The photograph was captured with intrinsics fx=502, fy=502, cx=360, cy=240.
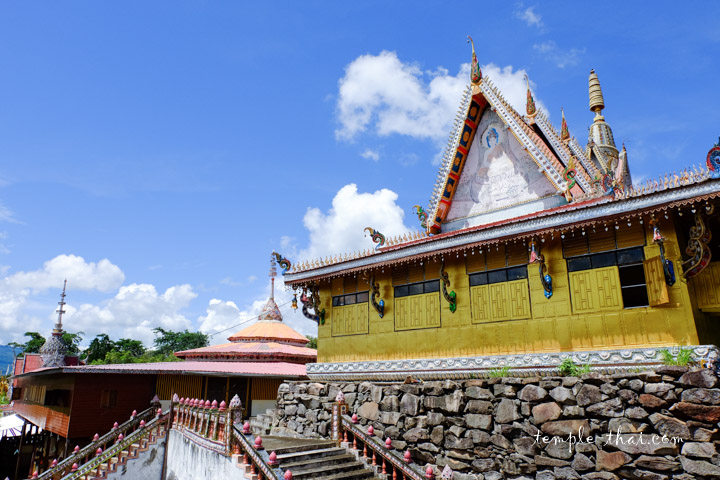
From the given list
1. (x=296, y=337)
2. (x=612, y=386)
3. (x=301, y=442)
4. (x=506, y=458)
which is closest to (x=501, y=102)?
(x=612, y=386)

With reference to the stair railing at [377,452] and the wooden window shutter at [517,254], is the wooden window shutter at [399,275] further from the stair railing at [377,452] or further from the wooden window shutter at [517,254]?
the stair railing at [377,452]

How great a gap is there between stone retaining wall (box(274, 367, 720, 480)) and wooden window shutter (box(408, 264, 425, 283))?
289 cm

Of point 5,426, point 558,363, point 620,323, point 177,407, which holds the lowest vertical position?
point 5,426

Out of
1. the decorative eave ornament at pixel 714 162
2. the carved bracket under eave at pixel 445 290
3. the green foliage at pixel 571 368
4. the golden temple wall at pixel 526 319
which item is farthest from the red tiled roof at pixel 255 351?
the decorative eave ornament at pixel 714 162

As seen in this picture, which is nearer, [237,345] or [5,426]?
[237,345]

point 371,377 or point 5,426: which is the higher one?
point 371,377

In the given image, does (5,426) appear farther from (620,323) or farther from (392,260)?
(620,323)

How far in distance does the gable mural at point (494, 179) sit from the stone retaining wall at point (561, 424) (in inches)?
226

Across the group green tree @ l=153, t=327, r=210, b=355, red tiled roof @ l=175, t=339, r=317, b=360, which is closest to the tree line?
green tree @ l=153, t=327, r=210, b=355

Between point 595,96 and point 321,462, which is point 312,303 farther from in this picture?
point 595,96

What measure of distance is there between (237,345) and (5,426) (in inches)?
701

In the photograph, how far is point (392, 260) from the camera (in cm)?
1367

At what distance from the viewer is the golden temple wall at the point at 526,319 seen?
10.0 metres

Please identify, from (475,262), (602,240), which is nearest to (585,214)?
(602,240)
